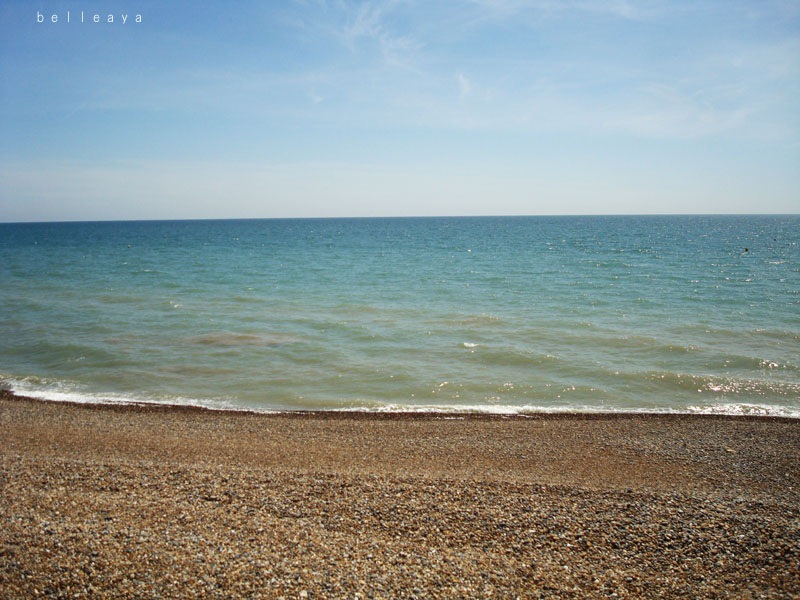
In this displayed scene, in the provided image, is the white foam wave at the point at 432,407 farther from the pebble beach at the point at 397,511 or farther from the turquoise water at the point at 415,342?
→ the pebble beach at the point at 397,511

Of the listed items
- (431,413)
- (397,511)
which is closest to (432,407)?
(431,413)

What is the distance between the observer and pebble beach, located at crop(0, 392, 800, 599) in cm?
496

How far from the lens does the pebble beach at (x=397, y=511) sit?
4957 millimetres

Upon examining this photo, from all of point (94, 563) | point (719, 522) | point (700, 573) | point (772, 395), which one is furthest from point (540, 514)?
point (772, 395)

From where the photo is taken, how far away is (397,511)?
20.4 feet

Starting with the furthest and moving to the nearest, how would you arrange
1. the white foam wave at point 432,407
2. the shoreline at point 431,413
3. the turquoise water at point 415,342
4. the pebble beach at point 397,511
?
the turquoise water at point 415,342, the white foam wave at point 432,407, the shoreline at point 431,413, the pebble beach at point 397,511

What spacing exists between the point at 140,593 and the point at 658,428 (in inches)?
365

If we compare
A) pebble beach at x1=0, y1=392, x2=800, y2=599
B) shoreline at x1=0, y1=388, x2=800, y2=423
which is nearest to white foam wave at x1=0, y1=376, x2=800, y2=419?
shoreline at x1=0, y1=388, x2=800, y2=423

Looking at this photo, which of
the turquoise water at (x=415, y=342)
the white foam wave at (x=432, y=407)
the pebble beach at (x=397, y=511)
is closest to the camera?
the pebble beach at (x=397, y=511)

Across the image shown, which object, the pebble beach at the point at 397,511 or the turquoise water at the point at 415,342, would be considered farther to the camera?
the turquoise water at the point at 415,342

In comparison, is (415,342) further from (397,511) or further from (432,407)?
(397,511)

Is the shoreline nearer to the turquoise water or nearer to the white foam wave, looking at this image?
the white foam wave

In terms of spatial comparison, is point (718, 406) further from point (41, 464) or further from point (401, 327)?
point (41, 464)

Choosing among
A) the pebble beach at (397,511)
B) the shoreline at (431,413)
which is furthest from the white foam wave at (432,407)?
the pebble beach at (397,511)
